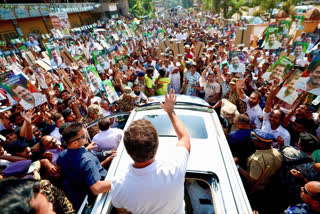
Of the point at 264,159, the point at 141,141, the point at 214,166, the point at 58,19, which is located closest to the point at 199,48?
the point at 264,159

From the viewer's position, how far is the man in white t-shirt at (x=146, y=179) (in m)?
1.15

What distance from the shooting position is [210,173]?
1713mm

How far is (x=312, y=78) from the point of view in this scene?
9.41 feet

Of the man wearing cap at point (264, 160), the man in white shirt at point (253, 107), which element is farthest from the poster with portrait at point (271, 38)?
the man wearing cap at point (264, 160)

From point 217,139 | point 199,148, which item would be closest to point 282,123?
point 217,139

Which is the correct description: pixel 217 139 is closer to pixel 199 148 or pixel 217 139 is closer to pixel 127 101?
pixel 199 148

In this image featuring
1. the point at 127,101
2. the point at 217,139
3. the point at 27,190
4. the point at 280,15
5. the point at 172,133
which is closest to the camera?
the point at 27,190

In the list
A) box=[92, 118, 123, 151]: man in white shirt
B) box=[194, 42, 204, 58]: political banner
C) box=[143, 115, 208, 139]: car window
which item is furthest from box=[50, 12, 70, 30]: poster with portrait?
box=[143, 115, 208, 139]: car window

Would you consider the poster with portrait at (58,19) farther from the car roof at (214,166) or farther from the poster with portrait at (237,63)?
the car roof at (214,166)

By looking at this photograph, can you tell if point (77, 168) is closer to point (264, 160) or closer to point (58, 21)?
point (264, 160)

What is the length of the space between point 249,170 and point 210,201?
2.82 feet

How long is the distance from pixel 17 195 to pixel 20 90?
264cm

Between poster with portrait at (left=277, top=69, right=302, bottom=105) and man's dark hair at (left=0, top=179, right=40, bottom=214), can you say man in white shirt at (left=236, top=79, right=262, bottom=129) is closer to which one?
poster with portrait at (left=277, top=69, right=302, bottom=105)

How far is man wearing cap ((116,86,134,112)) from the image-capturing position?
3.93 meters
